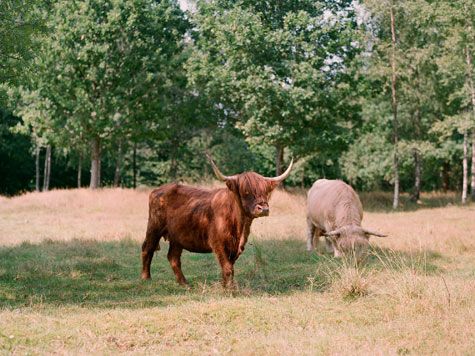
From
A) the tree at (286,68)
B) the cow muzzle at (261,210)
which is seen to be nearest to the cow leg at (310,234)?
the cow muzzle at (261,210)

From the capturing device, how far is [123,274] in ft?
37.0

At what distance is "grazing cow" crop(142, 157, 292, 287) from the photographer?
8781mm

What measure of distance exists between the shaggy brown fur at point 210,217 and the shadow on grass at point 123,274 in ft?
1.76

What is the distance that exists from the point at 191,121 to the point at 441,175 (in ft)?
74.3

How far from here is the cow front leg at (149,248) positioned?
10.6m

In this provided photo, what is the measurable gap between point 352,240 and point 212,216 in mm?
3571

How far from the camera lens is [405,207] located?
2988cm

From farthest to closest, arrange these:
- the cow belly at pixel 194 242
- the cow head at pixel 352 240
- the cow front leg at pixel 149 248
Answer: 1. the cow head at pixel 352 240
2. the cow front leg at pixel 149 248
3. the cow belly at pixel 194 242

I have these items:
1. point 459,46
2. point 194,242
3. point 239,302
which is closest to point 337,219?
point 194,242

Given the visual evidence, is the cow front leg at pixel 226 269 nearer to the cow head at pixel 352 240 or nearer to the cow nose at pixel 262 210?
the cow nose at pixel 262 210

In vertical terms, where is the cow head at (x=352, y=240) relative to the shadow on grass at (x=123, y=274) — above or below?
above

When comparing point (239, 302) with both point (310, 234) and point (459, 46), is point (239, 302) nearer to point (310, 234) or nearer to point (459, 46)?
point (310, 234)

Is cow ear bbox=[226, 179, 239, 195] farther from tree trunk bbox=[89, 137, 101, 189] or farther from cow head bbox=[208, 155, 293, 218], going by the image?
tree trunk bbox=[89, 137, 101, 189]

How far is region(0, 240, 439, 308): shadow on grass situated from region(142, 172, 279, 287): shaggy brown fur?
54 centimetres
